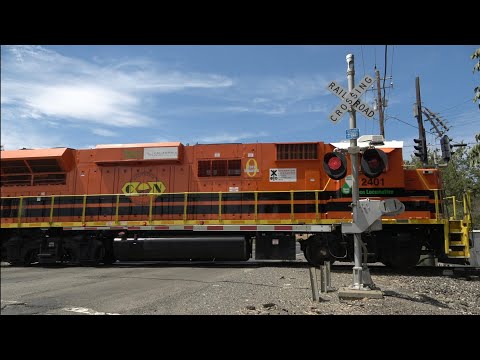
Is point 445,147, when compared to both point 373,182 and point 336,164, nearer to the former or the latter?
point 373,182

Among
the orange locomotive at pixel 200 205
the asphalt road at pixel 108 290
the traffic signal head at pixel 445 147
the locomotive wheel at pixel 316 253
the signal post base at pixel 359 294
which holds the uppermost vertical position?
the traffic signal head at pixel 445 147

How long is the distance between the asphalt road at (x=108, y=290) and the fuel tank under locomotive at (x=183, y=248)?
1.16 m

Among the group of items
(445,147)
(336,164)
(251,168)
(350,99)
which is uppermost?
(445,147)

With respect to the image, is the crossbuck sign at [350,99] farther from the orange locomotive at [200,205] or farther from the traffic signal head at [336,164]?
the orange locomotive at [200,205]

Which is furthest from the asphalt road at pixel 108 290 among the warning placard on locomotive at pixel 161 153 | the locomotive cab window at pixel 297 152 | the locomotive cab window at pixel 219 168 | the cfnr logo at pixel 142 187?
the locomotive cab window at pixel 297 152

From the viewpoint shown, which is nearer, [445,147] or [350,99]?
[350,99]

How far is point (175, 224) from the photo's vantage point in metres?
13.1

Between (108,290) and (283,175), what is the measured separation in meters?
7.04

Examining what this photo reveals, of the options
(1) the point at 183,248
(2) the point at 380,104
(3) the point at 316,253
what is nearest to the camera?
(3) the point at 316,253

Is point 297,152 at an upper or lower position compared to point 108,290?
upper

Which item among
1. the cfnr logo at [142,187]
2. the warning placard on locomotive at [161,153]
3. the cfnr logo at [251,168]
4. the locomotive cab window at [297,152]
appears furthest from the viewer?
the cfnr logo at [142,187]

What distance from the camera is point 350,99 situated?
7.84 m

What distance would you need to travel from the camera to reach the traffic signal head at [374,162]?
778cm

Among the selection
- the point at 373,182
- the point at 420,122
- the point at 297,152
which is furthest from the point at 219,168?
the point at 420,122
